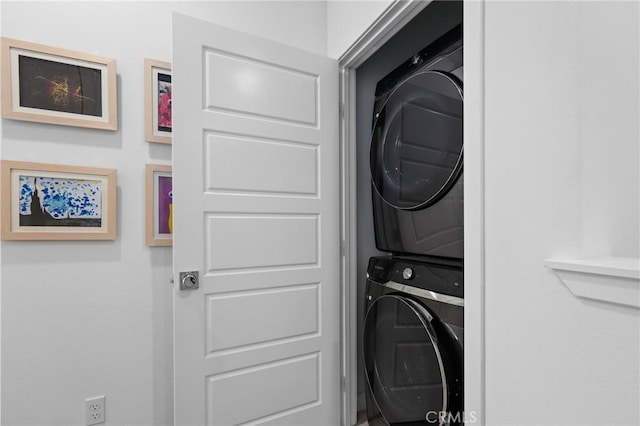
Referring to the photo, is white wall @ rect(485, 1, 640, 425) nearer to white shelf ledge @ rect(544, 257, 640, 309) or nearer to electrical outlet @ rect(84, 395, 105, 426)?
white shelf ledge @ rect(544, 257, 640, 309)

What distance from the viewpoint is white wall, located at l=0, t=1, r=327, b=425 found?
1287 millimetres

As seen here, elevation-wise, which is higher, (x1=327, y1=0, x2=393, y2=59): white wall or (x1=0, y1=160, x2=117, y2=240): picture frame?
(x1=327, y1=0, x2=393, y2=59): white wall

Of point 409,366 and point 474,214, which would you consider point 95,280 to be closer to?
point 409,366

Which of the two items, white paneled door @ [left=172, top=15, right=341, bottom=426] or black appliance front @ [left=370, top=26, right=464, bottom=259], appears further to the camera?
white paneled door @ [left=172, top=15, right=341, bottom=426]

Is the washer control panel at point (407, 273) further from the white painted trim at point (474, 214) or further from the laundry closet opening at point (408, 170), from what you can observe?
the white painted trim at point (474, 214)

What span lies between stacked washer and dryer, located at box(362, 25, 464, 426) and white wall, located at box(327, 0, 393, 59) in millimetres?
255

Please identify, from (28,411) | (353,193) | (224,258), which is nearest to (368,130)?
(353,193)

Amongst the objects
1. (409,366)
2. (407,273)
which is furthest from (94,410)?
(407,273)

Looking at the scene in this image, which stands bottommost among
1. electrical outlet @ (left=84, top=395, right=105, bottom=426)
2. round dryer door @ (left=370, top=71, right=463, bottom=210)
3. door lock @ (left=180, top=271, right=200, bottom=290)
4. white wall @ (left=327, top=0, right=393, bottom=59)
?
electrical outlet @ (left=84, top=395, right=105, bottom=426)

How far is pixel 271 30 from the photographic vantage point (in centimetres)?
175

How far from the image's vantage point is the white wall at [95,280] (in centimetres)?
129

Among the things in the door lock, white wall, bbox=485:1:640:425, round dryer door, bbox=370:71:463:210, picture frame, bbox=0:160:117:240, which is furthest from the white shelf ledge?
picture frame, bbox=0:160:117:240

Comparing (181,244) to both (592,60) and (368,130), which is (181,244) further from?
(592,60)

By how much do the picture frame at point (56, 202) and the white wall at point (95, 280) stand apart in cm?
4
